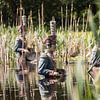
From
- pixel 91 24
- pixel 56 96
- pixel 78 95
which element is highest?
pixel 91 24

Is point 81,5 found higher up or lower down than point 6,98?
higher up

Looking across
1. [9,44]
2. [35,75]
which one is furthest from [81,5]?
[35,75]

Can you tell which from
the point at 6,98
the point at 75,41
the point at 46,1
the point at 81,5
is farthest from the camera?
the point at 46,1

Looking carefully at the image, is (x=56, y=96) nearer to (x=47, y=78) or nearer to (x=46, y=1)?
(x=47, y=78)

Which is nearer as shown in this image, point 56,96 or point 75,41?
point 56,96

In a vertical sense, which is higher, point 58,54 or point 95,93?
point 95,93

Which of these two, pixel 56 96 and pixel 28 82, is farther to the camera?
pixel 28 82

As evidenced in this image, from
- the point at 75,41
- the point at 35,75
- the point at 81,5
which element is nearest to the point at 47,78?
the point at 35,75

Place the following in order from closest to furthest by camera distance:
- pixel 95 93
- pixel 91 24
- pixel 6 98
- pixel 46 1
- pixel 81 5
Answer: pixel 91 24, pixel 95 93, pixel 6 98, pixel 81 5, pixel 46 1

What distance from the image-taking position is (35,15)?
26906 mm

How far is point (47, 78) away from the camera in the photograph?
368 inches

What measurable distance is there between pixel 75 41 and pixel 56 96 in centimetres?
466

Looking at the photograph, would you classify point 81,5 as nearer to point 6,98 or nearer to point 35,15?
point 35,15

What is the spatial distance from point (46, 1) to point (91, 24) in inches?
1069
